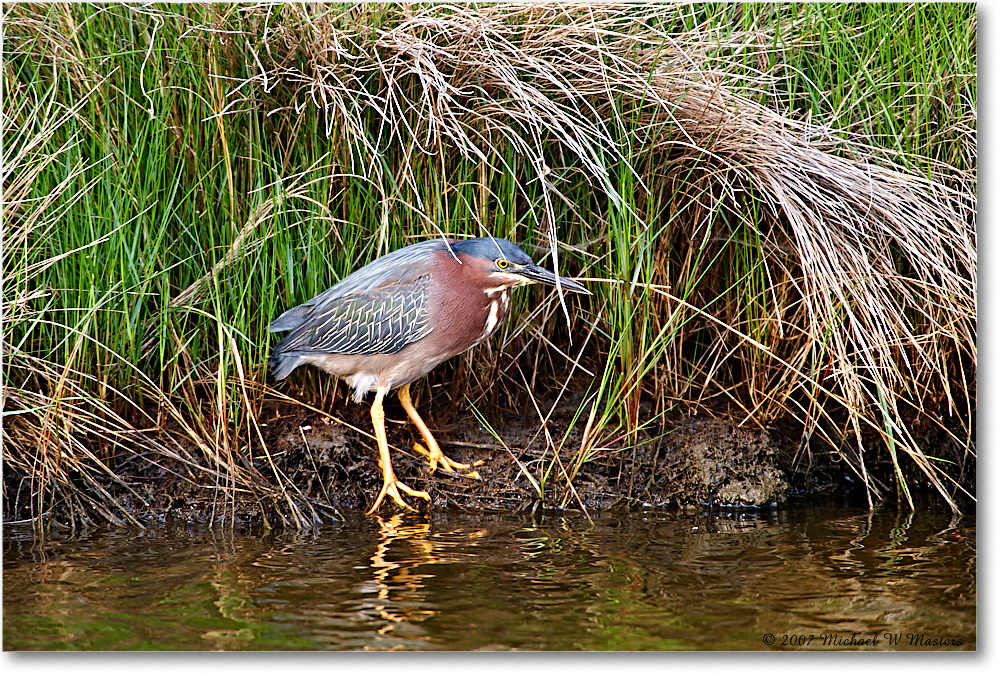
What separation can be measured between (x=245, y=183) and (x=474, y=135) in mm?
756

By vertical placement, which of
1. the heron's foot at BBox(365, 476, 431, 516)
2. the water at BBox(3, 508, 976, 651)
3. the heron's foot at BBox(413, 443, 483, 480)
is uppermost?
the heron's foot at BBox(413, 443, 483, 480)

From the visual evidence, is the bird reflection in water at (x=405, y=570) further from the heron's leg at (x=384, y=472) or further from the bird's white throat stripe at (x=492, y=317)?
the bird's white throat stripe at (x=492, y=317)

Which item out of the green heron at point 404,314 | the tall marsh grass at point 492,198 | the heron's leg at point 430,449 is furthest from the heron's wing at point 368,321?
the heron's leg at point 430,449

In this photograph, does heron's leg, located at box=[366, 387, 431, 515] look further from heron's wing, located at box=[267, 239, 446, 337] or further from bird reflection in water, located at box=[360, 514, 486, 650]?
heron's wing, located at box=[267, 239, 446, 337]

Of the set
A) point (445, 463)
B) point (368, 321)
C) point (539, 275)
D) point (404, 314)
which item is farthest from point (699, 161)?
point (445, 463)

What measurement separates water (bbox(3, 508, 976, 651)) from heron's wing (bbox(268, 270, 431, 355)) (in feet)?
1.90

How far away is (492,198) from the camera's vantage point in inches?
125

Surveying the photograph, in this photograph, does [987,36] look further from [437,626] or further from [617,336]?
[437,626]

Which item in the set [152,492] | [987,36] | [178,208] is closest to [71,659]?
[152,492]

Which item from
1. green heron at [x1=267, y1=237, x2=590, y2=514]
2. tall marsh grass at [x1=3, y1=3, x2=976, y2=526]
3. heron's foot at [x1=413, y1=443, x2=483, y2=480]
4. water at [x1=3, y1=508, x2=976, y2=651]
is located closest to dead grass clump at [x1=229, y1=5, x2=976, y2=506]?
tall marsh grass at [x1=3, y1=3, x2=976, y2=526]

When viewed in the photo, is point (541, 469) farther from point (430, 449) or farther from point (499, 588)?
point (499, 588)

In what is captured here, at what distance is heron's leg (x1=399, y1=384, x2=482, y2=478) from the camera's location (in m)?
3.20

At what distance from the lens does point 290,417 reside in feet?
10.5

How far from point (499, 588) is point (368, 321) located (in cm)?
95
